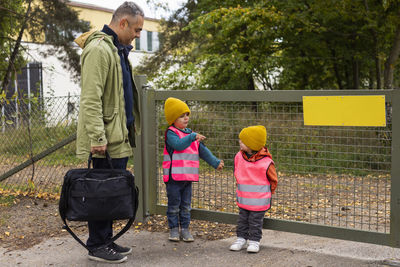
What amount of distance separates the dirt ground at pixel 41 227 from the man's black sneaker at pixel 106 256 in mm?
894

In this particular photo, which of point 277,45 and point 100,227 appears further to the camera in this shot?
point 277,45

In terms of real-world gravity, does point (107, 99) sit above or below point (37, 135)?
above

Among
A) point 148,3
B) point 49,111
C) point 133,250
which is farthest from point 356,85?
point 133,250

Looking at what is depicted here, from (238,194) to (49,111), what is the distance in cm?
350

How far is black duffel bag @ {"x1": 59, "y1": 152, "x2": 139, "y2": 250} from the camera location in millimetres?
3396

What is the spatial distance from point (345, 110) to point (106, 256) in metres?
2.28

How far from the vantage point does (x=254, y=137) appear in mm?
3887

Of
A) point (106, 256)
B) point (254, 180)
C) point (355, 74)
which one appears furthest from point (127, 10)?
point (355, 74)

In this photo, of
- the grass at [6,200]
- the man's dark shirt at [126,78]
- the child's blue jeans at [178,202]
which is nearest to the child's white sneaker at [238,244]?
the child's blue jeans at [178,202]

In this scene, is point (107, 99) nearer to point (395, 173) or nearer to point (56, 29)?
point (395, 173)

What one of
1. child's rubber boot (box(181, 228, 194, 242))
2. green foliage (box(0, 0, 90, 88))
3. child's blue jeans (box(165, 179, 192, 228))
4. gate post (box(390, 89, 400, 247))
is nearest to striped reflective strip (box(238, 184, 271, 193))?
child's blue jeans (box(165, 179, 192, 228))

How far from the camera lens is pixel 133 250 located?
410cm

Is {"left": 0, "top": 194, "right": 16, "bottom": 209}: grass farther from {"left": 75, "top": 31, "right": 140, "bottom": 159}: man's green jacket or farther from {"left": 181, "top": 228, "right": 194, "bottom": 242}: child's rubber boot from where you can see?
{"left": 75, "top": 31, "right": 140, "bottom": 159}: man's green jacket

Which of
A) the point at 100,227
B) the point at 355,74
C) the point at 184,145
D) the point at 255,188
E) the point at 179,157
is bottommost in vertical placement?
the point at 100,227
